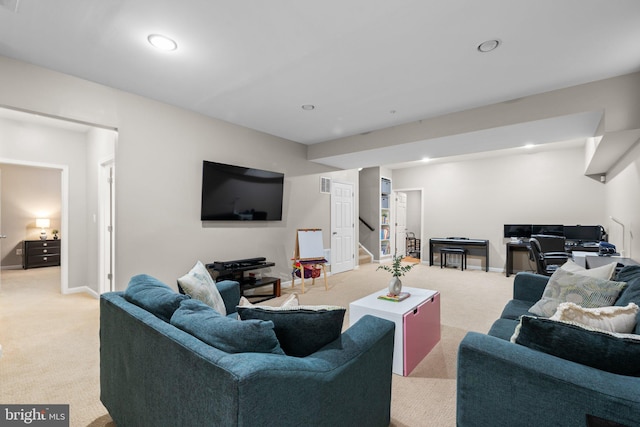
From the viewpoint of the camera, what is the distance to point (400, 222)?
9188 mm

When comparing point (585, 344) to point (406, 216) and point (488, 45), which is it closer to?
point (488, 45)

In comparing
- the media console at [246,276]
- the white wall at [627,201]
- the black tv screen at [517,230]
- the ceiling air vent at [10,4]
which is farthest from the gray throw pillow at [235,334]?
the black tv screen at [517,230]

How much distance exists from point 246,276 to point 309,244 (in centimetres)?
126

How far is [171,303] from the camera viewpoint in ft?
4.93

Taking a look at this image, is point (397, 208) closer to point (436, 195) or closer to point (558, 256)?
point (436, 195)

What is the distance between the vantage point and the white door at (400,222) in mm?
9008

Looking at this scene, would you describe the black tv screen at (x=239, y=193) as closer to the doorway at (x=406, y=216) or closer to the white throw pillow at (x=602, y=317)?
the white throw pillow at (x=602, y=317)

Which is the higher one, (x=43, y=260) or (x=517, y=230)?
(x=517, y=230)

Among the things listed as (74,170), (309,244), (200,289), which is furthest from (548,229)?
(74,170)

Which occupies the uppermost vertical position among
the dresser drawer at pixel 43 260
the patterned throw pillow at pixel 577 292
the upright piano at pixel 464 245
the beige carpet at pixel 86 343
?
the patterned throw pillow at pixel 577 292

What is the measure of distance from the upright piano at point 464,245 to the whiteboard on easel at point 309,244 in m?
3.45

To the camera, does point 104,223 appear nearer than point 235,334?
No

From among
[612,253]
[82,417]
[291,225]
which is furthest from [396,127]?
[82,417]

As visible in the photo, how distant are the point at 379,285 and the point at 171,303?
444 centimetres
